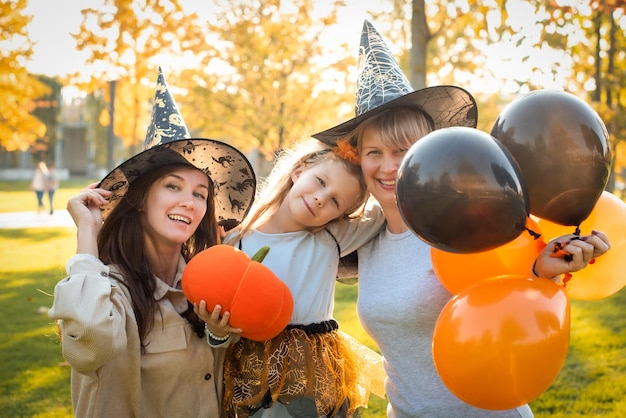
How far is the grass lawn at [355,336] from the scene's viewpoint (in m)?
4.30

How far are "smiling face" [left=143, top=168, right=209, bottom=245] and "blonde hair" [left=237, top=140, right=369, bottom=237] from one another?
1.16ft

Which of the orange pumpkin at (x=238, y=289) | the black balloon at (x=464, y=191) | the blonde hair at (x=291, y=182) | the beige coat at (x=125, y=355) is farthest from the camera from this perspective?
the blonde hair at (x=291, y=182)

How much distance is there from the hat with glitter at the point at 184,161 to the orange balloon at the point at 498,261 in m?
1.33

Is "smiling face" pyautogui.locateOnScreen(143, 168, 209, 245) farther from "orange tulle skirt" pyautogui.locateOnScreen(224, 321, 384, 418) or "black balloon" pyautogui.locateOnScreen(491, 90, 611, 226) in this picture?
"black balloon" pyautogui.locateOnScreen(491, 90, 611, 226)

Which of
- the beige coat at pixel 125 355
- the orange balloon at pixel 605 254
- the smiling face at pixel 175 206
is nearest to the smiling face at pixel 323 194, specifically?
the smiling face at pixel 175 206

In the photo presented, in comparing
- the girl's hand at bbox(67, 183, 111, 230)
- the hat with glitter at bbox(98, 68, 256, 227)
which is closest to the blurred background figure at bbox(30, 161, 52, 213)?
the hat with glitter at bbox(98, 68, 256, 227)

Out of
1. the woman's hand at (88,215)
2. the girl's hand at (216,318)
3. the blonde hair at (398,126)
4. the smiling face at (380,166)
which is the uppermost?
the blonde hair at (398,126)

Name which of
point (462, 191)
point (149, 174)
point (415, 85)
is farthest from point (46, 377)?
point (462, 191)

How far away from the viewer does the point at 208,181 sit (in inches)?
115

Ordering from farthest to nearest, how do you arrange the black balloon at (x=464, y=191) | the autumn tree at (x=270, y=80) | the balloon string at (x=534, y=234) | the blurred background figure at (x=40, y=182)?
1. the blurred background figure at (x=40, y=182)
2. the autumn tree at (x=270, y=80)
3. the balloon string at (x=534, y=234)
4. the black balloon at (x=464, y=191)

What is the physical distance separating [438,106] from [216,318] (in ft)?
4.80

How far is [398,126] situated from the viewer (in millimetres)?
2674

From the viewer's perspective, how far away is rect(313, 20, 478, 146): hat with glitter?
2.69 m

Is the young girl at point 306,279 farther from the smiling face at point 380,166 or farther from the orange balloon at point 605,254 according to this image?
the orange balloon at point 605,254
